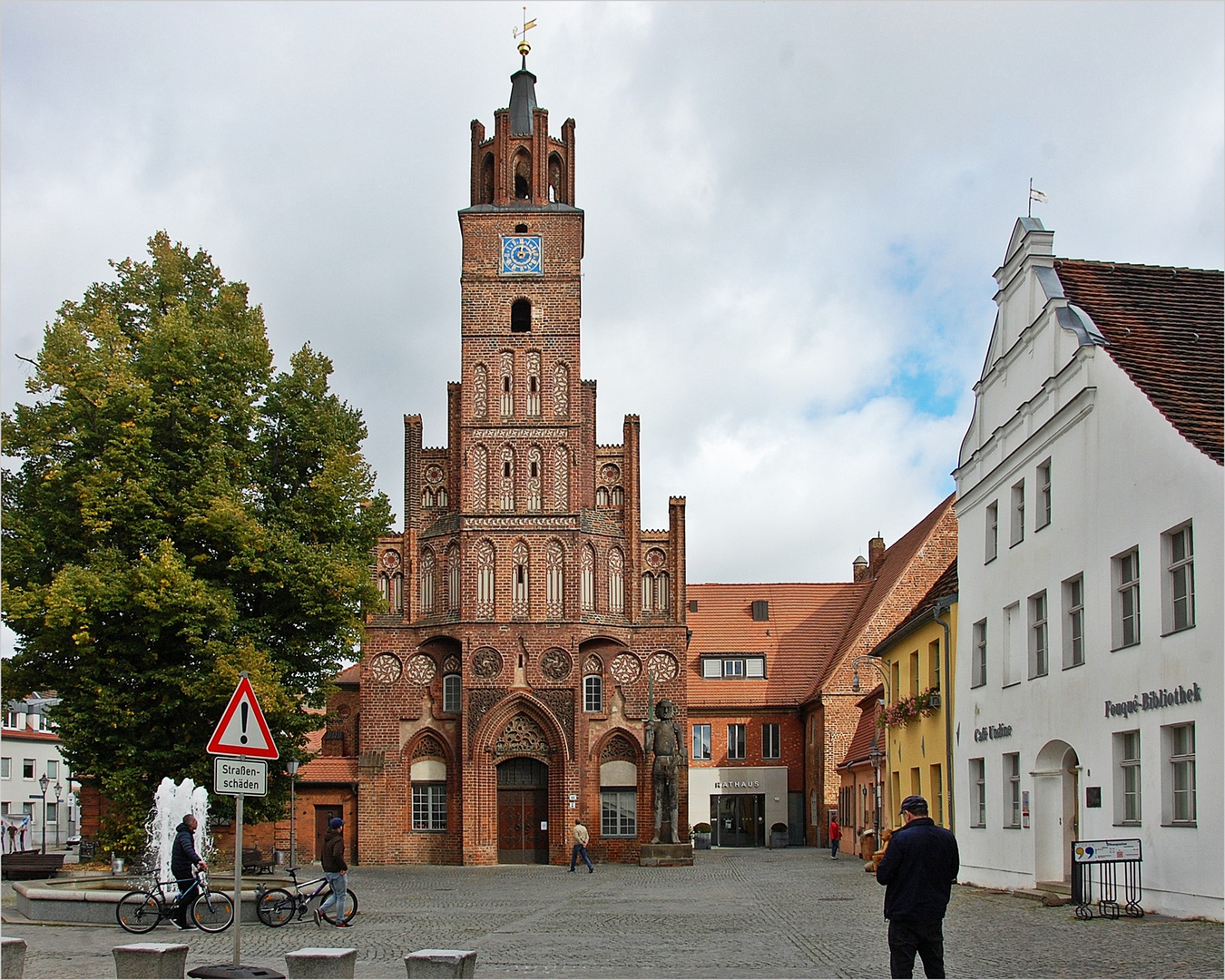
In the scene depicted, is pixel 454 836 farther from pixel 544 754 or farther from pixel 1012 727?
pixel 1012 727

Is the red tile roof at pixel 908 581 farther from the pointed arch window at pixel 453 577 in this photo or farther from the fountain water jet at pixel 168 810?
the fountain water jet at pixel 168 810

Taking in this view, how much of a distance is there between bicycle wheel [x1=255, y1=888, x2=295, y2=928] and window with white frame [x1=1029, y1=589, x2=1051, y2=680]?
487 inches

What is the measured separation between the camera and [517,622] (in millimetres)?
44625

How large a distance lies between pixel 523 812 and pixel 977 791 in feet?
67.6

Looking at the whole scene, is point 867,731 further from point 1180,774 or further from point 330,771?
point 1180,774

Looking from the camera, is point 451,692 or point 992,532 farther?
point 451,692

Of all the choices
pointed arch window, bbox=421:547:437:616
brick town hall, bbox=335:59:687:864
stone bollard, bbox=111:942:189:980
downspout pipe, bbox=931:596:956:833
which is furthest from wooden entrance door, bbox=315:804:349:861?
stone bollard, bbox=111:942:189:980

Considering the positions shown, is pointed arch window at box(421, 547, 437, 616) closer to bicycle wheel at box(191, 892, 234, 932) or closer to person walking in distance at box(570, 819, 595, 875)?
person walking in distance at box(570, 819, 595, 875)

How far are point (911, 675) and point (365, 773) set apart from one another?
19.3m

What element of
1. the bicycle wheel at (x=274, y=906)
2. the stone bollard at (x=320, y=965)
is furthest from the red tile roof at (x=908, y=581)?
the stone bollard at (x=320, y=965)

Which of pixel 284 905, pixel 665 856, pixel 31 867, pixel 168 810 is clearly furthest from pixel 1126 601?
pixel 31 867

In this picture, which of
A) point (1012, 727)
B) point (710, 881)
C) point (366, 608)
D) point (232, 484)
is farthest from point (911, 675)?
point (232, 484)

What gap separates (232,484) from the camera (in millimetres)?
27578

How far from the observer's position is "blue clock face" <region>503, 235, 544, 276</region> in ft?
157
